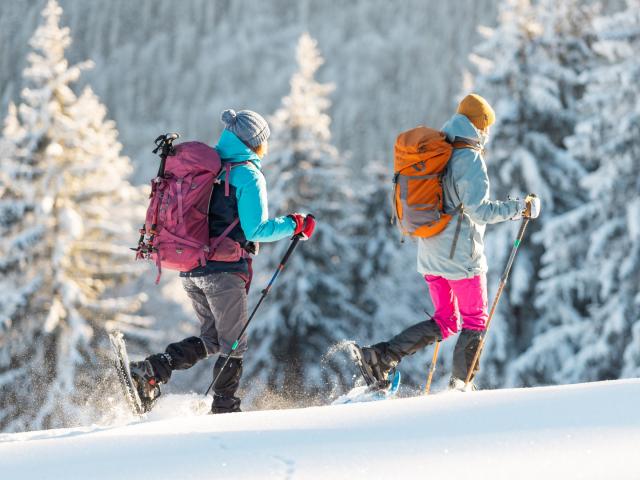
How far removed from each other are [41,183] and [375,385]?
15625 millimetres

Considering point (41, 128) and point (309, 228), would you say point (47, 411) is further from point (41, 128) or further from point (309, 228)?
point (309, 228)

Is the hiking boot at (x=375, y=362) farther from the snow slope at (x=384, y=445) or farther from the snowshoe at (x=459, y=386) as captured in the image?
the snow slope at (x=384, y=445)

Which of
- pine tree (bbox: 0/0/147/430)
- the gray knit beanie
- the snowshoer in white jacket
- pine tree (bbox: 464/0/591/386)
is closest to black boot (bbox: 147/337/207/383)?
the snowshoer in white jacket

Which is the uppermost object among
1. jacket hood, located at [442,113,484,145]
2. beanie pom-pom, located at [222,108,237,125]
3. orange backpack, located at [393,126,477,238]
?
beanie pom-pom, located at [222,108,237,125]

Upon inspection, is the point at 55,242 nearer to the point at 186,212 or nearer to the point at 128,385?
the point at 128,385

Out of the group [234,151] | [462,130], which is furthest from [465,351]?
[234,151]

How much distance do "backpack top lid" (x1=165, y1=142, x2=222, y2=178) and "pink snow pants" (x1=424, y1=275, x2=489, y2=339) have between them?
6.20ft

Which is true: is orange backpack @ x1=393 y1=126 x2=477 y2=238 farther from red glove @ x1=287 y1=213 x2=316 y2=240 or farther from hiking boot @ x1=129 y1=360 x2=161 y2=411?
hiking boot @ x1=129 y1=360 x2=161 y2=411

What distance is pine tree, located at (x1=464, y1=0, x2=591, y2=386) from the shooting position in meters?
20.9

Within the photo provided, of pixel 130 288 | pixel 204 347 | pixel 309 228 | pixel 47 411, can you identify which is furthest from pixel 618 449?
pixel 130 288

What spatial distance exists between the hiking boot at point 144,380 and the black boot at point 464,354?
2239mm

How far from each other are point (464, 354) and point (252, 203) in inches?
78.9

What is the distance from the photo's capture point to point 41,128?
66.6 feet

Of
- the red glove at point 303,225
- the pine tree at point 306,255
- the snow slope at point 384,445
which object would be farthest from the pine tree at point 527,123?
the snow slope at point 384,445
